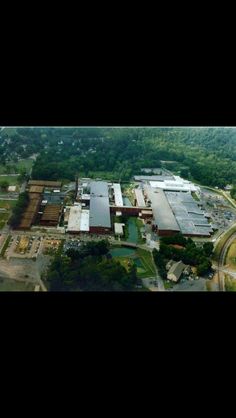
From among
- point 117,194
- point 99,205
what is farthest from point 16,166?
point 99,205

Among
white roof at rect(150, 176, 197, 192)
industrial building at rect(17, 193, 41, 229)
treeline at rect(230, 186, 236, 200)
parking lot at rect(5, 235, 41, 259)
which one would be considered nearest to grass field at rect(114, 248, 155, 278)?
parking lot at rect(5, 235, 41, 259)

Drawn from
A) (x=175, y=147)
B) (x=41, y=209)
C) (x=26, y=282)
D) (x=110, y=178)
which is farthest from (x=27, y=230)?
(x=175, y=147)

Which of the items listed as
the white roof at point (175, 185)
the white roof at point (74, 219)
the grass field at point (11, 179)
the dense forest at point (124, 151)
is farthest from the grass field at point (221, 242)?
the grass field at point (11, 179)

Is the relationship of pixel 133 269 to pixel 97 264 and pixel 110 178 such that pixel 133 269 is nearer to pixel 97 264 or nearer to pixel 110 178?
pixel 97 264

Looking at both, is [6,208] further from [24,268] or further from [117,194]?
[117,194]

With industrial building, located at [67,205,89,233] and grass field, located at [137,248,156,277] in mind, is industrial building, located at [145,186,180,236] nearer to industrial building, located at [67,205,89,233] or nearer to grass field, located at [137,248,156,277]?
grass field, located at [137,248,156,277]
